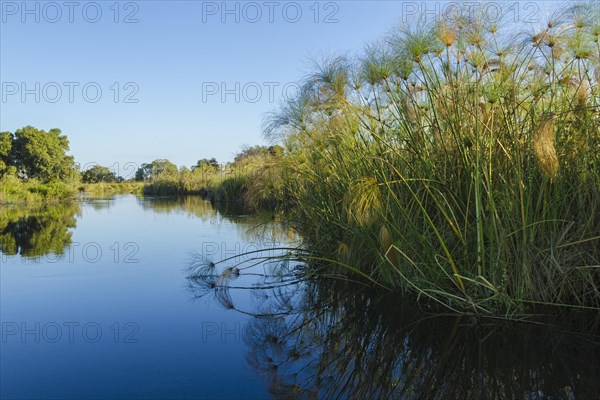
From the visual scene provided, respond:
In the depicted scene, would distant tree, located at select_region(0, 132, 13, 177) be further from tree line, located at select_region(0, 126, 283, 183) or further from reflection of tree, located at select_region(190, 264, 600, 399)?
reflection of tree, located at select_region(190, 264, 600, 399)

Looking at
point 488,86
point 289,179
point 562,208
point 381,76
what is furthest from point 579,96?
point 289,179

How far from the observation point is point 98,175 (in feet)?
189

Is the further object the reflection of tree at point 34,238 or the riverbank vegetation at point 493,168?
the reflection of tree at point 34,238

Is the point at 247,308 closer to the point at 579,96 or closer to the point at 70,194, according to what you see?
the point at 579,96

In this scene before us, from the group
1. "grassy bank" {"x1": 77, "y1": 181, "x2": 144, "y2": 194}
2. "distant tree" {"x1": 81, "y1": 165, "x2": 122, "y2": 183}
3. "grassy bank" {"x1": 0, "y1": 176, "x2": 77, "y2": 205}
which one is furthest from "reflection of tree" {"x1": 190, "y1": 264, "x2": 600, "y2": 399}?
"distant tree" {"x1": 81, "y1": 165, "x2": 122, "y2": 183}

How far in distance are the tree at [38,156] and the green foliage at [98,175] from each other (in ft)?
52.2

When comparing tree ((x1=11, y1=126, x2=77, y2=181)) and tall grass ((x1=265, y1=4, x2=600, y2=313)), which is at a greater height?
tree ((x1=11, y1=126, x2=77, y2=181))

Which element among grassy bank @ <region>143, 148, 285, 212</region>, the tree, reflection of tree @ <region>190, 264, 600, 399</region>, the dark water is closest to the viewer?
reflection of tree @ <region>190, 264, 600, 399</region>

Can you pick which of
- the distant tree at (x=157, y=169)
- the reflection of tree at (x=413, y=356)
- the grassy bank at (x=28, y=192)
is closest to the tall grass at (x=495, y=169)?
A: the reflection of tree at (x=413, y=356)

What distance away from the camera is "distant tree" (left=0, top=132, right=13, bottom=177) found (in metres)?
34.4

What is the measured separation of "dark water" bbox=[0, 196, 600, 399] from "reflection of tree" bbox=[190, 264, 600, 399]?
0.4 inches

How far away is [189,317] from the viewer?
421 cm

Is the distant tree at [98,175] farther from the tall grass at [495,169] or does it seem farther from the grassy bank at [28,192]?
the tall grass at [495,169]

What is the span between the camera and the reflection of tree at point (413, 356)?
8.26 ft
